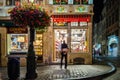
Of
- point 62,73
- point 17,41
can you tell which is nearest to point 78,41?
point 17,41

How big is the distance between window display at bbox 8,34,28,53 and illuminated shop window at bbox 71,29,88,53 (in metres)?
3.64

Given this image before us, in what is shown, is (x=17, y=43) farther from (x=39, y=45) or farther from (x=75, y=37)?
(x=75, y=37)

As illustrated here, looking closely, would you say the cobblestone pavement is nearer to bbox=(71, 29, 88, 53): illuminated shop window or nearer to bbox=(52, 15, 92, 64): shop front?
bbox=(52, 15, 92, 64): shop front

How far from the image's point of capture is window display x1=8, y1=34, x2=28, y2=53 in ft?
83.5

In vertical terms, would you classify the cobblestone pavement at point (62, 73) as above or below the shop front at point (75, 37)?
below

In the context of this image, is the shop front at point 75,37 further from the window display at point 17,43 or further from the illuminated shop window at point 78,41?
the window display at point 17,43

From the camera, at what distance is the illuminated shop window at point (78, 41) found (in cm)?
2619

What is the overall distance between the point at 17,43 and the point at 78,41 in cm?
470

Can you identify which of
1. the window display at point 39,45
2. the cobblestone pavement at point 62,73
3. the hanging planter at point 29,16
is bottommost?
the cobblestone pavement at point 62,73

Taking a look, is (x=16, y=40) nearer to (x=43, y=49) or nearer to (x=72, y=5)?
(x=43, y=49)

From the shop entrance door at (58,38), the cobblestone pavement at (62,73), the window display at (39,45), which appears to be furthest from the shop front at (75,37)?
the cobblestone pavement at (62,73)

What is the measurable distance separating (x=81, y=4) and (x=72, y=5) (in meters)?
0.71

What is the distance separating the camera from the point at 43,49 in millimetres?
25719

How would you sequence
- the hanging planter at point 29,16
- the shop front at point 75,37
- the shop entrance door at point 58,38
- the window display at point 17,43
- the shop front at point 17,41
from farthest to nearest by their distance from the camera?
the shop entrance door at point 58,38, the shop front at point 75,37, the window display at point 17,43, the shop front at point 17,41, the hanging planter at point 29,16
